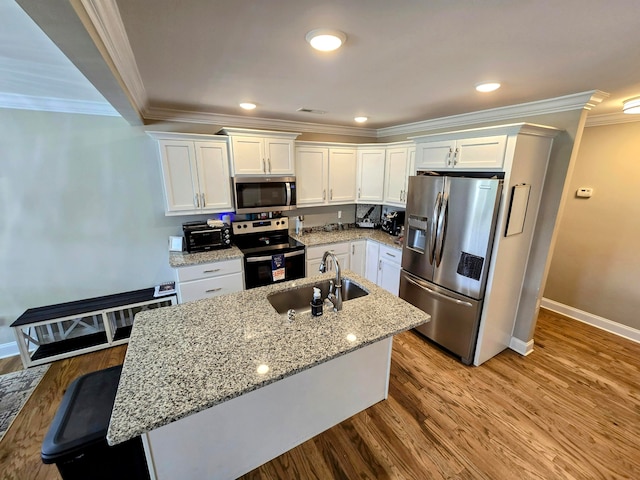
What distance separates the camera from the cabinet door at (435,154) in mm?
2506

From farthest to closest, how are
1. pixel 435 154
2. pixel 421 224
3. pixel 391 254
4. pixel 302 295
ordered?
pixel 391 254 < pixel 421 224 < pixel 435 154 < pixel 302 295

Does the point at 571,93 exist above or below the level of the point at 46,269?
above

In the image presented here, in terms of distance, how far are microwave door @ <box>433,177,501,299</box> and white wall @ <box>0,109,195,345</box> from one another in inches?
116

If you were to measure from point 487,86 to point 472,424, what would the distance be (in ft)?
8.18

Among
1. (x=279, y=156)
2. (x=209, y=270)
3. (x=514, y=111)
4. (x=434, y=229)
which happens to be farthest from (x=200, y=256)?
(x=514, y=111)

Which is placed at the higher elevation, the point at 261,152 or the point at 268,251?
the point at 261,152

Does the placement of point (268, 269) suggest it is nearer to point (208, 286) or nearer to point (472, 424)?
point (208, 286)

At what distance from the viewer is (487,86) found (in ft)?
6.47

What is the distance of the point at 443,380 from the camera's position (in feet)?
7.88

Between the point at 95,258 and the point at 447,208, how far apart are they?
142 inches

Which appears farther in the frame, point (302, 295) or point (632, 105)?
point (632, 105)

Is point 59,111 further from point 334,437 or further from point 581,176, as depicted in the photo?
point 581,176

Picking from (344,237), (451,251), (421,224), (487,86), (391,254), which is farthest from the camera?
(344,237)

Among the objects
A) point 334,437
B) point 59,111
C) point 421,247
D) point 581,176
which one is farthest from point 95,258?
point 581,176
